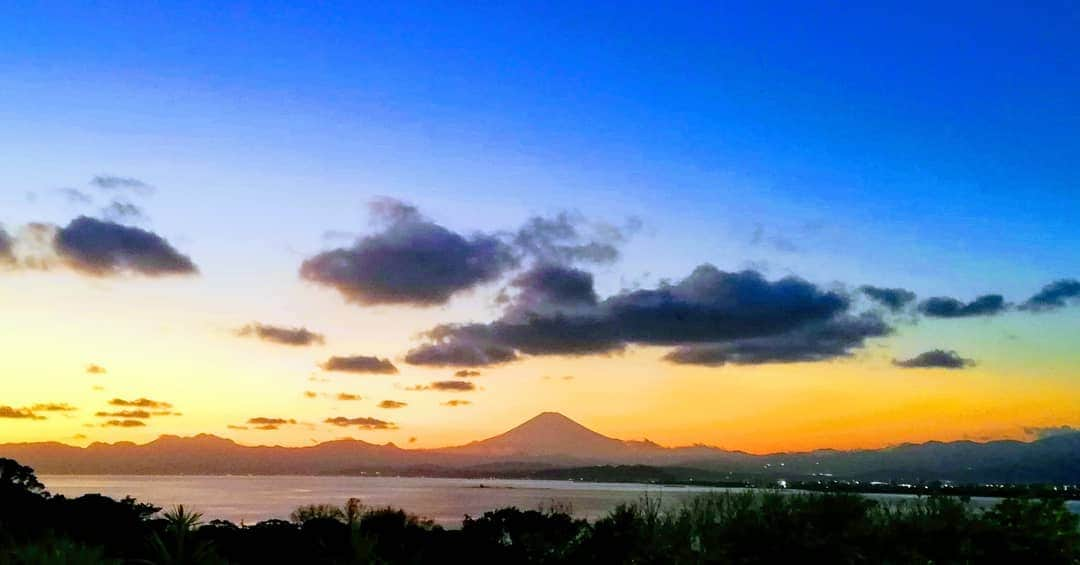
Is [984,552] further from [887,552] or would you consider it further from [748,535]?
[748,535]

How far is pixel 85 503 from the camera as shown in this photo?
80.2 feet

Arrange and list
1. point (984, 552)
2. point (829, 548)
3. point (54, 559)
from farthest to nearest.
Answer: point (984, 552) → point (829, 548) → point (54, 559)

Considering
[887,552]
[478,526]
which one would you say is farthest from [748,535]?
[478,526]

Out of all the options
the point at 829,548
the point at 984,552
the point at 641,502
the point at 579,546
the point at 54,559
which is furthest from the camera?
the point at 641,502

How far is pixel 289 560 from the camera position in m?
18.8

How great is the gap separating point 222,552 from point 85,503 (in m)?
8.12

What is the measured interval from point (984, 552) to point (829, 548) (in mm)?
3529

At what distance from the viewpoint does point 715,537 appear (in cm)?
1777

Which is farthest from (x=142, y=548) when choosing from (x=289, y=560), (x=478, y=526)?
(x=478, y=526)

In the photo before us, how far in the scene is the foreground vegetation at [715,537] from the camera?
17234 millimetres

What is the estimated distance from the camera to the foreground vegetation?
17.2 meters

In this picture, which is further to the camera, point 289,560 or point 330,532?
point 330,532

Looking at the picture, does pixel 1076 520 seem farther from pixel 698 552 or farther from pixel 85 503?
Result: pixel 85 503

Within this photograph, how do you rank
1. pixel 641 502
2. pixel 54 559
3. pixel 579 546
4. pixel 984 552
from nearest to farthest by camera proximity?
pixel 54 559 → pixel 984 552 → pixel 579 546 → pixel 641 502
